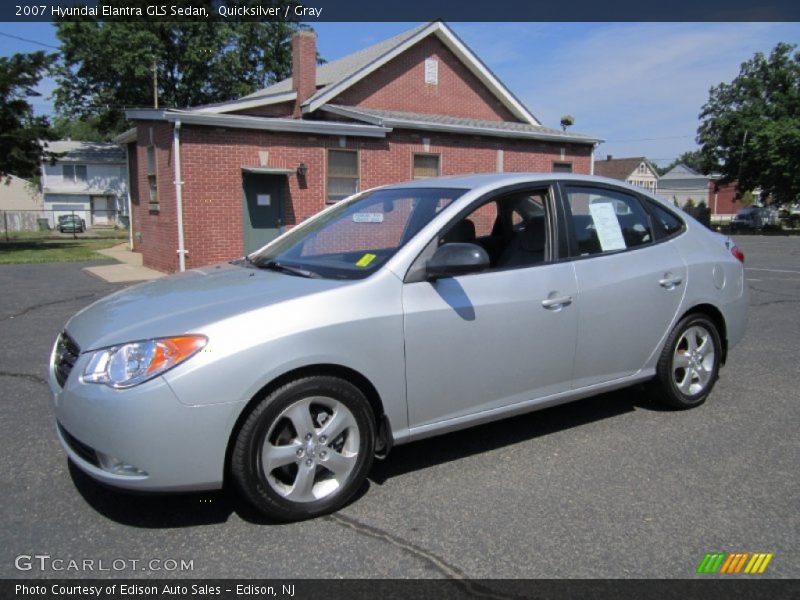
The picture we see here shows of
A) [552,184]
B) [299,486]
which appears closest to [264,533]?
[299,486]

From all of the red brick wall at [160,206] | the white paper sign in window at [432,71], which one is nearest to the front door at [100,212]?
the white paper sign in window at [432,71]

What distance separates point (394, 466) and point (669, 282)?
2258 millimetres

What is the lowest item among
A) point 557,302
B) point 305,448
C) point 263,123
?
point 305,448

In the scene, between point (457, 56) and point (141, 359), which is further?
point (457, 56)

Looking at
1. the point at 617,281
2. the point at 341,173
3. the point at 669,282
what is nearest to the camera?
the point at 617,281

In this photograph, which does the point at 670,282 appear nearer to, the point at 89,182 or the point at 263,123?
the point at 263,123

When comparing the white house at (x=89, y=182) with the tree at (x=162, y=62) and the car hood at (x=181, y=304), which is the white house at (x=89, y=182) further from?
the car hood at (x=181, y=304)

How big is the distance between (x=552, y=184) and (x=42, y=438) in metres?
3.65

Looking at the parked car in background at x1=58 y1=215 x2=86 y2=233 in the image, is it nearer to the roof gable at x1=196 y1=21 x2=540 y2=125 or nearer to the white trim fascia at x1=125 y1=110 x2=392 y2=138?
the roof gable at x1=196 y1=21 x2=540 y2=125

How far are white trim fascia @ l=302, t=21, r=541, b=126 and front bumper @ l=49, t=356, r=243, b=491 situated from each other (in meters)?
16.3

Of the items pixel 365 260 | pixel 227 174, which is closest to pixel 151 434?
pixel 365 260

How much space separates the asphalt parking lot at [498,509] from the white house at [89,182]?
51879mm

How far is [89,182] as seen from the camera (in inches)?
2036
